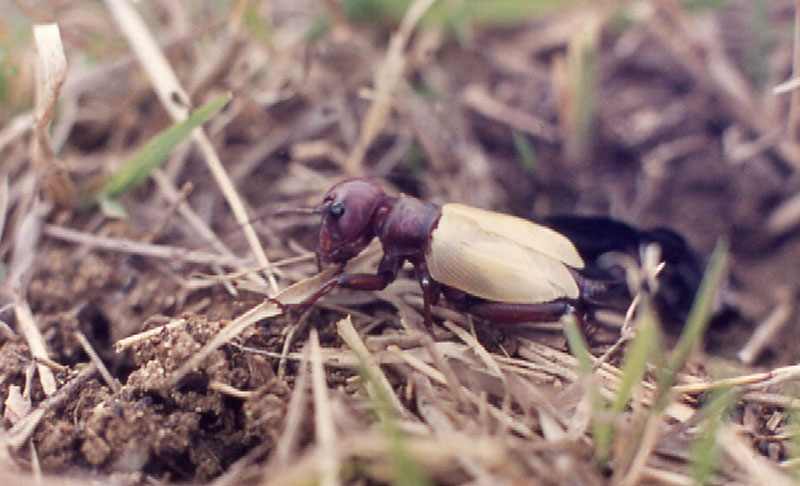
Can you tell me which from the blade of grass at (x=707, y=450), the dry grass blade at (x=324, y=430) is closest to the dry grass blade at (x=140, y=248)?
the dry grass blade at (x=324, y=430)

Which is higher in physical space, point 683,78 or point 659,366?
point 683,78

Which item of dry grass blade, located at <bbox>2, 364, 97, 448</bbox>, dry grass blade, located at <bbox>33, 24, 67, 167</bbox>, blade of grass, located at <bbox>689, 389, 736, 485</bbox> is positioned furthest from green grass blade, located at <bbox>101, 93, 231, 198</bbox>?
blade of grass, located at <bbox>689, 389, 736, 485</bbox>

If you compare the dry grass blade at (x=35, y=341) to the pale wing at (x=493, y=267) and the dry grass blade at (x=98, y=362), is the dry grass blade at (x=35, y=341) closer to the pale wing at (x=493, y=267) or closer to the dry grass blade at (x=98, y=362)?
the dry grass blade at (x=98, y=362)

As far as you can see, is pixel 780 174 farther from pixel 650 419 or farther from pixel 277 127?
pixel 277 127

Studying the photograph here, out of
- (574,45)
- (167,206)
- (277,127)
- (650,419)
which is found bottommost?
(650,419)

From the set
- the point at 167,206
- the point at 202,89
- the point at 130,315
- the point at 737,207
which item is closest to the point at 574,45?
the point at 737,207

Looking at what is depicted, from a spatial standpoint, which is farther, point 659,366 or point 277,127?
point 277,127

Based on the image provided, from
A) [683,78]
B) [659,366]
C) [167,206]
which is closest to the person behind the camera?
[659,366]

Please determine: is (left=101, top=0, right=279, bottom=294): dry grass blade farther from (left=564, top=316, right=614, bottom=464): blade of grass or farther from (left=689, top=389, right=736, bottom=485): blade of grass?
(left=689, top=389, right=736, bottom=485): blade of grass

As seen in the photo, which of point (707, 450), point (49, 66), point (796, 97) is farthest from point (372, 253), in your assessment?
point (796, 97)
